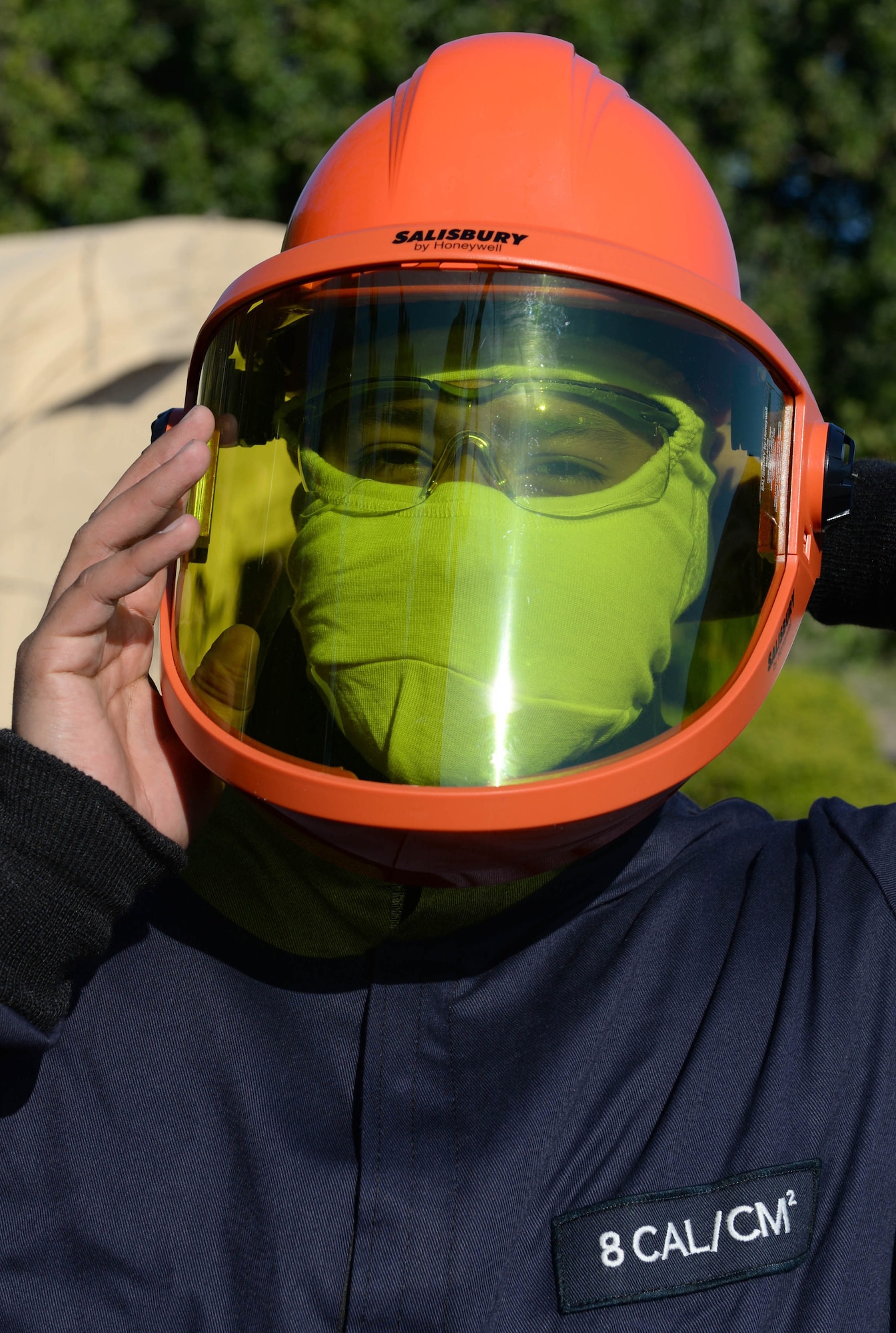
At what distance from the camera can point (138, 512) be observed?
1.33 meters

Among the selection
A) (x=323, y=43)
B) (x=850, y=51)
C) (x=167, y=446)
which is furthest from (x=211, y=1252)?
(x=850, y=51)

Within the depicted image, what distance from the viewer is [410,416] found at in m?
1.34

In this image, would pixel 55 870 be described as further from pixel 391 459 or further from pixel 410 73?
pixel 410 73

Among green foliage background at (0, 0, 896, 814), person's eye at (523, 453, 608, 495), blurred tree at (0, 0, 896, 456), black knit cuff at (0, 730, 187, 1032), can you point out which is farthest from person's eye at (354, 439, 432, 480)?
blurred tree at (0, 0, 896, 456)

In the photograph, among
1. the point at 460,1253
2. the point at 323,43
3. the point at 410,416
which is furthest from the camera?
the point at 323,43

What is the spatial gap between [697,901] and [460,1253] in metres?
0.48

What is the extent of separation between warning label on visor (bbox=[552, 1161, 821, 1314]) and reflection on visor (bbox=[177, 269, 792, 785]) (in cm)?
46

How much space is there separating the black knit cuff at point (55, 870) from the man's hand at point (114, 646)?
6 centimetres

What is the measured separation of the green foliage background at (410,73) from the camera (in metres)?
7.35

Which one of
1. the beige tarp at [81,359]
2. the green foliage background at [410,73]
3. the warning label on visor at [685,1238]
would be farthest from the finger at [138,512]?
the green foliage background at [410,73]

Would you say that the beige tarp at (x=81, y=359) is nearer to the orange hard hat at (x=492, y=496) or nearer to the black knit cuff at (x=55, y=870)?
the orange hard hat at (x=492, y=496)

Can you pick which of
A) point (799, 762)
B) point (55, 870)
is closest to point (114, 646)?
point (55, 870)

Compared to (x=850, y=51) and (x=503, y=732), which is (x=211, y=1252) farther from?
(x=850, y=51)

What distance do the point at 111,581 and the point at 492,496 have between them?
1.40ft
